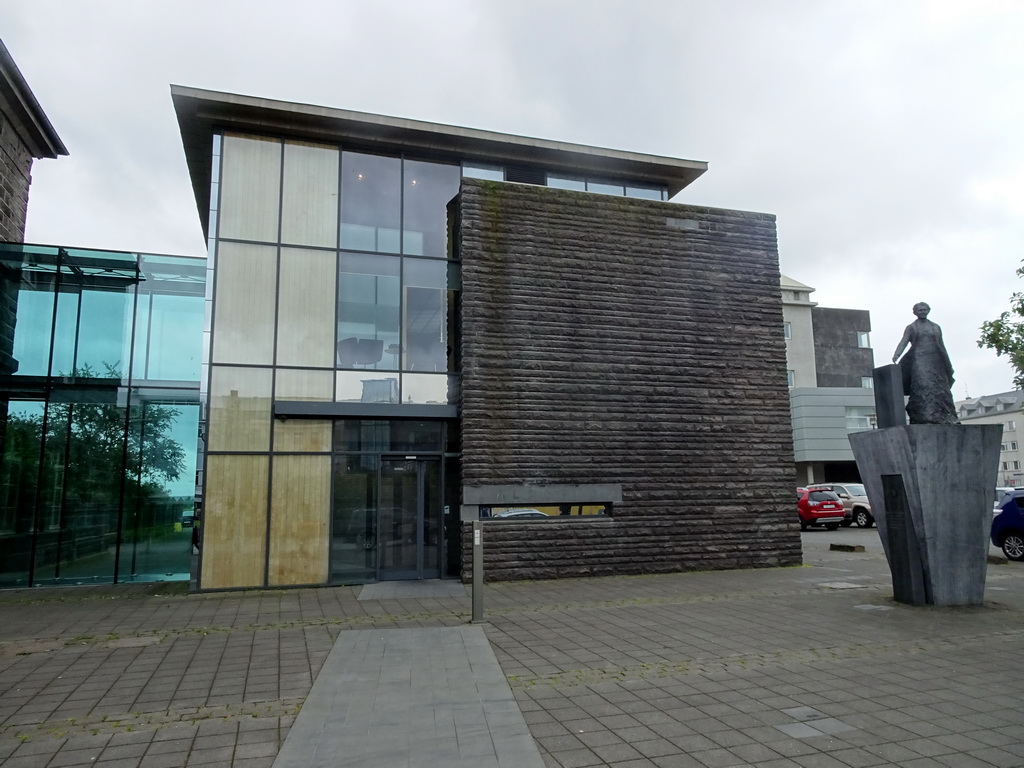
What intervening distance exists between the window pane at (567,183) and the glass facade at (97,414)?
25.3 ft

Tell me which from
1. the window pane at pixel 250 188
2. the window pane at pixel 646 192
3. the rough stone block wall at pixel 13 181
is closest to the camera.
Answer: the window pane at pixel 250 188

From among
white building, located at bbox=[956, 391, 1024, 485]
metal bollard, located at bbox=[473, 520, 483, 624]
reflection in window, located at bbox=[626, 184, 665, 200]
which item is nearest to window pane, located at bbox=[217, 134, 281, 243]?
metal bollard, located at bbox=[473, 520, 483, 624]

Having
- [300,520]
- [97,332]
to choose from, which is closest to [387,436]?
[300,520]

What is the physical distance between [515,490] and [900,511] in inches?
212

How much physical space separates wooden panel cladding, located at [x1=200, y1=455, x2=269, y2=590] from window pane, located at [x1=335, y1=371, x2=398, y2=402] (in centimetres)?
192

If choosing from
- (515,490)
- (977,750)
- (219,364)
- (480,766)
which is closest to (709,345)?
(515,490)

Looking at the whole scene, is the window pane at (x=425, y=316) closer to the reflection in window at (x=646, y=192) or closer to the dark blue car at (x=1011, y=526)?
the reflection in window at (x=646, y=192)

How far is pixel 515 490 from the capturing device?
9.27 metres

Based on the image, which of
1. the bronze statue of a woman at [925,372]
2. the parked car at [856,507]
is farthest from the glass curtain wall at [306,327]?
the parked car at [856,507]

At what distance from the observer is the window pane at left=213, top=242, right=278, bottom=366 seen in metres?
12.4

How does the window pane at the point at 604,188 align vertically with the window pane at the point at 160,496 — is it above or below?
above

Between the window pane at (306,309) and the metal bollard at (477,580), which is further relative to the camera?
the window pane at (306,309)

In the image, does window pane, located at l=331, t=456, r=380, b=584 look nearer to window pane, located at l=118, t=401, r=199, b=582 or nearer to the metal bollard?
window pane, located at l=118, t=401, r=199, b=582

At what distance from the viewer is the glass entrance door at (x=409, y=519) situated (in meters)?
12.9
